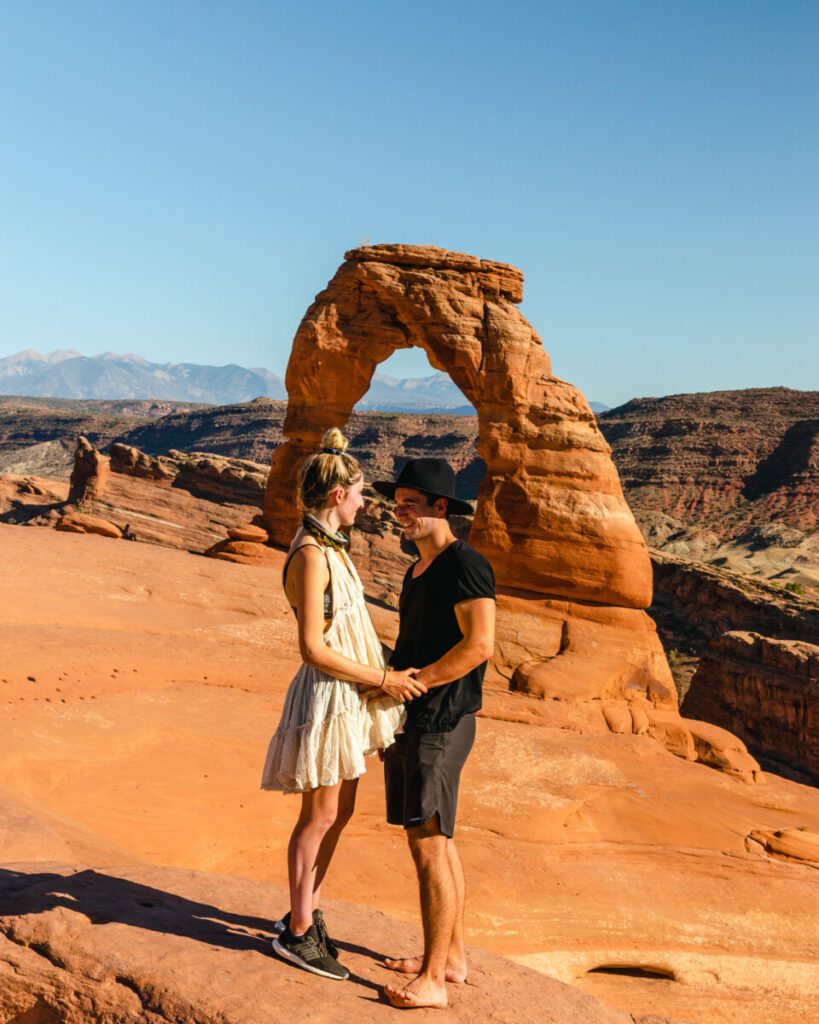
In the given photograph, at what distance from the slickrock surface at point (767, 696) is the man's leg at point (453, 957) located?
1920 centimetres

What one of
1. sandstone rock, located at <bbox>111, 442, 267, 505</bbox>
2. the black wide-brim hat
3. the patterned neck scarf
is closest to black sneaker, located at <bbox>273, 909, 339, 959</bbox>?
the patterned neck scarf

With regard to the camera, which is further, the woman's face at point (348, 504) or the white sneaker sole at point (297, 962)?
the woman's face at point (348, 504)

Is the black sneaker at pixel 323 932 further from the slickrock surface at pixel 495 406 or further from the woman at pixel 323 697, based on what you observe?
the slickrock surface at pixel 495 406

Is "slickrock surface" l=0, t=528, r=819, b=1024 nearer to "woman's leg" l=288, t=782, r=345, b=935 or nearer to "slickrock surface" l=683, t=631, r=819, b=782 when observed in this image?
"woman's leg" l=288, t=782, r=345, b=935

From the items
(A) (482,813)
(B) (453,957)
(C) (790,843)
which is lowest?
(C) (790,843)

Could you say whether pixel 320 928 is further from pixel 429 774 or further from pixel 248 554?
pixel 248 554

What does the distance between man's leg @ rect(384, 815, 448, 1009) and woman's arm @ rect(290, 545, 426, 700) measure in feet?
1.88

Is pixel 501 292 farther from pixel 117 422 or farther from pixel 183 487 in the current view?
pixel 117 422

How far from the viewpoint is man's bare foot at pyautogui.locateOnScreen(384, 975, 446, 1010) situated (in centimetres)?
329

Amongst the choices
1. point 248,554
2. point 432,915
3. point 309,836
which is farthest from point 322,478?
point 248,554

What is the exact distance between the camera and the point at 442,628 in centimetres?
385

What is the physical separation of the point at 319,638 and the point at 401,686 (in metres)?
0.40

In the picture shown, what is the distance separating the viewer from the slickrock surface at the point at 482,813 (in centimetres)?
674

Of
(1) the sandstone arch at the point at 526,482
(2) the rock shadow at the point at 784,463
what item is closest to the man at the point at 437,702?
(1) the sandstone arch at the point at 526,482
